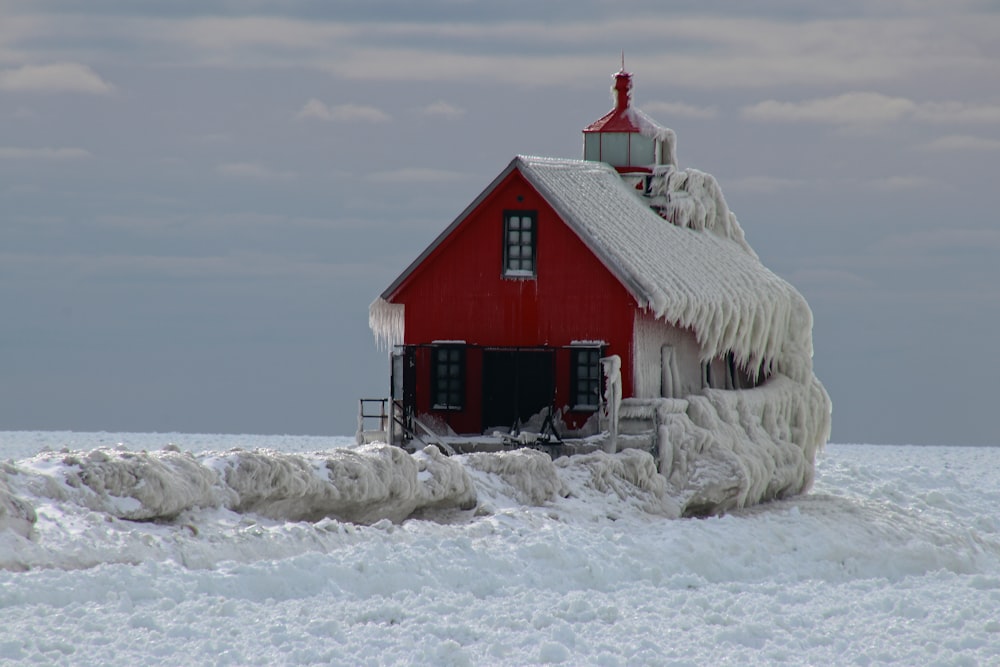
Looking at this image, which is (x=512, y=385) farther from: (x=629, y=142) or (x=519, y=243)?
(x=629, y=142)

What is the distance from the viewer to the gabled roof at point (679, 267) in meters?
26.8

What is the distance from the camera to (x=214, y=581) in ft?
53.0

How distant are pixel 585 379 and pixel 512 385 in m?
1.53

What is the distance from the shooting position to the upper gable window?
2800 centimetres

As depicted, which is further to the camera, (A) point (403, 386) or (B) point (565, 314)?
(A) point (403, 386)

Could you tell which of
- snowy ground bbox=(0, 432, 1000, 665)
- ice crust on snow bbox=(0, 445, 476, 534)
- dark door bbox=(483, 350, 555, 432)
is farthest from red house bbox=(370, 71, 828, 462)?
ice crust on snow bbox=(0, 445, 476, 534)

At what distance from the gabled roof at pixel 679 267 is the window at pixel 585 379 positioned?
4.83ft

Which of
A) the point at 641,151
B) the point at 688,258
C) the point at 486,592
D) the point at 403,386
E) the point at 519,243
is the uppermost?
the point at 641,151

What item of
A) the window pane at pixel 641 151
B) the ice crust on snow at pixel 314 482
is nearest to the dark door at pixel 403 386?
the ice crust on snow at pixel 314 482

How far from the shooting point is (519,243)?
92.1 feet

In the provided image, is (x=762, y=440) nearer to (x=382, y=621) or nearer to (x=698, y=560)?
(x=698, y=560)

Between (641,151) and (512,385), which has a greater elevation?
(641,151)

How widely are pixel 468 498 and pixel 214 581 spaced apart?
6.14 metres

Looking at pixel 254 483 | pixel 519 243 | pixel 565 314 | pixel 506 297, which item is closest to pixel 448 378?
pixel 506 297
